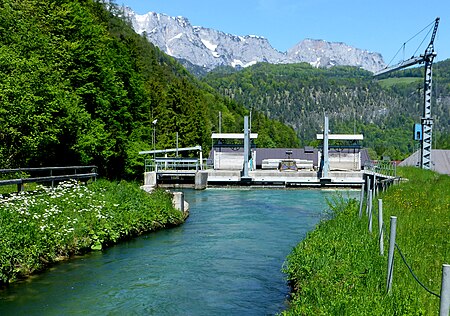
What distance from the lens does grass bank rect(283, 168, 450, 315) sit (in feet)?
23.6

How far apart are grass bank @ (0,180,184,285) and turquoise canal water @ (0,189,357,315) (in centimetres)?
49

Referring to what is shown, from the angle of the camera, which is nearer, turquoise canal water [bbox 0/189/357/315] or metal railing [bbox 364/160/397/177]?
turquoise canal water [bbox 0/189/357/315]

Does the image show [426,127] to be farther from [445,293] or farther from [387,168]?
[445,293]

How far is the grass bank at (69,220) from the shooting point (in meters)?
13.1

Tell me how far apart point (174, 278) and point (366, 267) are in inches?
222

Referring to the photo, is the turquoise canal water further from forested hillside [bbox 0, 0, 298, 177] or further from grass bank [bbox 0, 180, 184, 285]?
forested hillside [bbox 0, 0, 298, 177]

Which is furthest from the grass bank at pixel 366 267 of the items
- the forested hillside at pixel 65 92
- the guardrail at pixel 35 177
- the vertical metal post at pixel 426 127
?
the vertical metal post at pixel 426 127

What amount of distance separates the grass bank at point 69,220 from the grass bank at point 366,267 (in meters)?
6.49

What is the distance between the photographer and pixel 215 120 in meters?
127

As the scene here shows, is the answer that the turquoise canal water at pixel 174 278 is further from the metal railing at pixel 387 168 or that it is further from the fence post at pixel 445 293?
the metal railing at pixel 387 168

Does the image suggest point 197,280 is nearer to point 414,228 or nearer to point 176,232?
point 414,228

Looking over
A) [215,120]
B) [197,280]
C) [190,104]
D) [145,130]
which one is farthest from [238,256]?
[215,120]

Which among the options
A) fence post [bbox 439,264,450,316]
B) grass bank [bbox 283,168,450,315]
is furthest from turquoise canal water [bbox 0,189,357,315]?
fence post [bbox 439,264,450,316]

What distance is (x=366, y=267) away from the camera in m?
9.12
